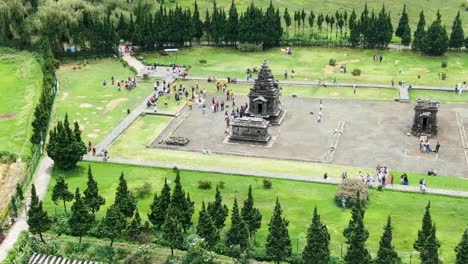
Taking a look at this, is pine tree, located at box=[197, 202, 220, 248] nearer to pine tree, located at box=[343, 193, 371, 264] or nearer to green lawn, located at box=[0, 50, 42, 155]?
pine tree, located at box=[343, 193, 371, 264]

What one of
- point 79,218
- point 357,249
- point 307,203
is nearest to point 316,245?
point 357,249

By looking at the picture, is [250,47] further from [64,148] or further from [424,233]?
[424,233]

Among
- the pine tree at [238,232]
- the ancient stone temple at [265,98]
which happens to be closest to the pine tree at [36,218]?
the pine tree at [238,232]

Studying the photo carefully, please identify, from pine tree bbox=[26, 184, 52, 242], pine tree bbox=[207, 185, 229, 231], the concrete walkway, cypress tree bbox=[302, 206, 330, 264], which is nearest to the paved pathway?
pine tree bbox=[26, 184, 52, 242]

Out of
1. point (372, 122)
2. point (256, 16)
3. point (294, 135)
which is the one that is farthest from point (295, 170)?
point (256, 16)

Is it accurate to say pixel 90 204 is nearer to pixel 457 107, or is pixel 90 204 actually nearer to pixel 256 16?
pixel 457 107
